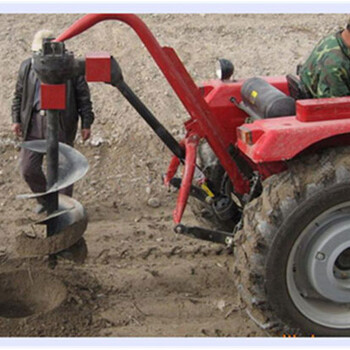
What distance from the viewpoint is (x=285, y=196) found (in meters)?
3.65

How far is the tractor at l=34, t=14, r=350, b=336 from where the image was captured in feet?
12.0

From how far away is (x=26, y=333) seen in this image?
4035mm

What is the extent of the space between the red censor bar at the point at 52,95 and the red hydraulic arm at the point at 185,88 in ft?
0.84

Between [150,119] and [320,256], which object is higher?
[150,119]

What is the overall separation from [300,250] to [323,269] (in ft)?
0.53

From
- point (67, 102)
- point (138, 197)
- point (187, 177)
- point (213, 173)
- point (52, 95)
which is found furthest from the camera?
point (138, 197)

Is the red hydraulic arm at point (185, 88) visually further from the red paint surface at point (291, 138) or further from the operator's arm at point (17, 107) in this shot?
the operator's arm at point (17, 107)

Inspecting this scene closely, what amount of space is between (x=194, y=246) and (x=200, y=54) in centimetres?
347

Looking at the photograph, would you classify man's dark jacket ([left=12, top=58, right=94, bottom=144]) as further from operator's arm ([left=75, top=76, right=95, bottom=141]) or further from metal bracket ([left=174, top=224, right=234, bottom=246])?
metal bracket ([left=174, top=224, right=234, bottom=246])

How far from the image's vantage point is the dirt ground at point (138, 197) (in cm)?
425

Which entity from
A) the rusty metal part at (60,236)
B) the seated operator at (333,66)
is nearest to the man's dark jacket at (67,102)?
the rusty metal part at (60,236)

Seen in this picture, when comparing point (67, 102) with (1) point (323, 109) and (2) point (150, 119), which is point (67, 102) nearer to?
(2) point (150, 119)

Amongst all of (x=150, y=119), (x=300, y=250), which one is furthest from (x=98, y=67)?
→ (x=300, y=250)

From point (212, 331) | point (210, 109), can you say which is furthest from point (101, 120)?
point (212, 331)
